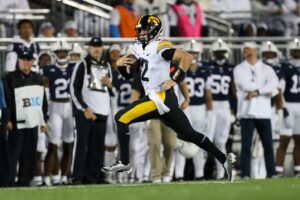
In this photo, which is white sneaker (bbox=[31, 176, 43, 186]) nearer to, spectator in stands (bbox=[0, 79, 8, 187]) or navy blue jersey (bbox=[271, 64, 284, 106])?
spectator in stands (bbox=[0, 79, 8, 187])

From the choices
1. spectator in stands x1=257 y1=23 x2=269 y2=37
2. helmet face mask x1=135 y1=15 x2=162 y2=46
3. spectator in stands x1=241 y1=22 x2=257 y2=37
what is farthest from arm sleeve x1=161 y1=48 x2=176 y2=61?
Answer: spectator in stands x1=257 y1=23 x2=269 y2=37

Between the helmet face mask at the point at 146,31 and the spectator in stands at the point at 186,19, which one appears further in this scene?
the spectator in stands at the point at 186,19

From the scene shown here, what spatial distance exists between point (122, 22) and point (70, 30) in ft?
3.03

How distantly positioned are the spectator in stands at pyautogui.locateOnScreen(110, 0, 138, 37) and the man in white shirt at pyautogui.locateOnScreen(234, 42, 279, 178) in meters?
2.75

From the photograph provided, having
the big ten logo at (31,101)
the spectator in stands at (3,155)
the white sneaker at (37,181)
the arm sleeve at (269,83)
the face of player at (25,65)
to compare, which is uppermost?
the face of player at (25,65)

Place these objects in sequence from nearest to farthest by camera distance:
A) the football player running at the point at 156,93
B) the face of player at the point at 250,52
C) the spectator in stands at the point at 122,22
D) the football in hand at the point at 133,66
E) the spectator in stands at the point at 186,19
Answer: the football player running at the point at 156,93 < the football in hand at the point at 133,66 < the face of player at the point at 250,52 < the spectator in stands at the point at 122,22 < the spectator in stands at the point at 186,19

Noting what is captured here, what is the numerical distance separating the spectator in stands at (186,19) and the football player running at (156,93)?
24.3ft

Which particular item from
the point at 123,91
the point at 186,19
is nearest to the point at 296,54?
the point at 186,19

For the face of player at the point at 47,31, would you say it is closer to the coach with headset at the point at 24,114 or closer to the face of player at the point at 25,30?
the face of player at the point at 25,30

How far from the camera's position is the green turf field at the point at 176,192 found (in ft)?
42.8

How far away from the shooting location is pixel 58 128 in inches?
801

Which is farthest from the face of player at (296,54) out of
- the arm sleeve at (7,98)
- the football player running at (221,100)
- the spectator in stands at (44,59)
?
the arm sleeve at (7,98)

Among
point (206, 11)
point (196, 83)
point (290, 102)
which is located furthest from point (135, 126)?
point (206, 11)

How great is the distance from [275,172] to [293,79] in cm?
169
